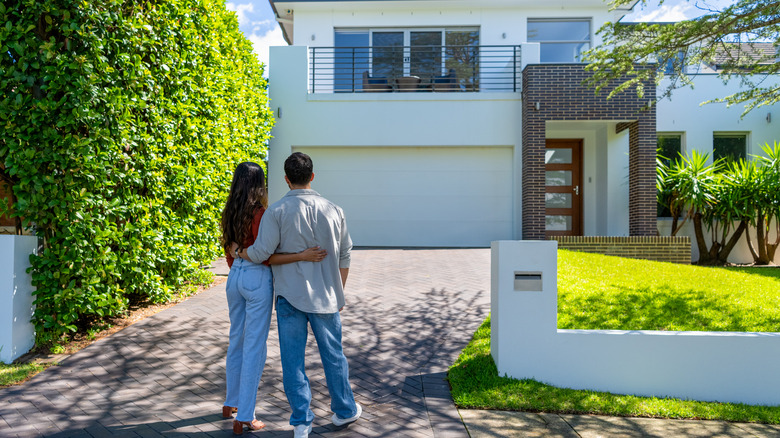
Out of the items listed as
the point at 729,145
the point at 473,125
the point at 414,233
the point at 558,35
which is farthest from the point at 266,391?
the point at 729,145

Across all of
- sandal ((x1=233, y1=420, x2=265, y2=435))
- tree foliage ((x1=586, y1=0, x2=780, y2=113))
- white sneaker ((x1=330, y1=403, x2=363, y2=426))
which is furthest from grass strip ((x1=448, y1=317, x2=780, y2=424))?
tree foliage ((x1=586, y1=0, x2=780, y2=113))

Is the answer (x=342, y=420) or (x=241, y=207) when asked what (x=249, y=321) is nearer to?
(x=241, y=207)

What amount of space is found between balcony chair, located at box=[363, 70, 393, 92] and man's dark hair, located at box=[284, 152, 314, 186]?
10766mm

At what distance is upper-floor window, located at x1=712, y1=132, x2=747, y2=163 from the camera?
14234 millimetres

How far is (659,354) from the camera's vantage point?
14.5 ft

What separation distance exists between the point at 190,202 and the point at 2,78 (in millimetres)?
2475

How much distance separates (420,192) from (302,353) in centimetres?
1032

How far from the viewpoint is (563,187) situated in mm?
14266

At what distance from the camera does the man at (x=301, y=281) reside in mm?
3230

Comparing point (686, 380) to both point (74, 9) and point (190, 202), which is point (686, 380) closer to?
point (190, 202)

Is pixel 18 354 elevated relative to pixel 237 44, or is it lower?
lower

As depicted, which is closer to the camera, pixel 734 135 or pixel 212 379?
pixel 212 379

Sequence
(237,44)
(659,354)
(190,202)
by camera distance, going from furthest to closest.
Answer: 1. (237,44)
2. (190,202)
3. (659,354)

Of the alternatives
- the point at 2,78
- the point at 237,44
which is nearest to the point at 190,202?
the point at 2,78
